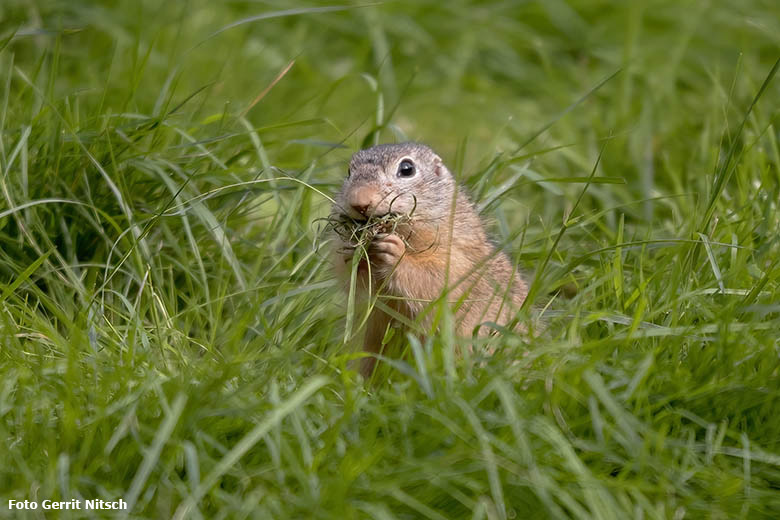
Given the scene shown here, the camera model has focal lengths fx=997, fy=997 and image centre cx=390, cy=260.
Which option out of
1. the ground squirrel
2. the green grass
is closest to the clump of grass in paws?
the ground squirrel

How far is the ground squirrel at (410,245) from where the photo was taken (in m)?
3.93

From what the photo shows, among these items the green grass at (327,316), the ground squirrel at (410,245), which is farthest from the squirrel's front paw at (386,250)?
the green grass at (327,316)

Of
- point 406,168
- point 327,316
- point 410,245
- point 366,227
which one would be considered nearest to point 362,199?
point 366,227

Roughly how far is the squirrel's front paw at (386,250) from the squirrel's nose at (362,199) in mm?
124

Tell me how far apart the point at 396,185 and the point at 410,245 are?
10.2 inches

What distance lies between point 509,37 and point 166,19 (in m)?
2.53

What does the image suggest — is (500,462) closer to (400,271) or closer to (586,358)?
(586,358)

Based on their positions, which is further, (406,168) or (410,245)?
(406,168)

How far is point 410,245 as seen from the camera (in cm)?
411

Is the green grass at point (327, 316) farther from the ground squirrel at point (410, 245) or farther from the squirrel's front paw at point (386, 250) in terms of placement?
the squirrel's front paw at point (386, 250)

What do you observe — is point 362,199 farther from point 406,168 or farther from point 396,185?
point 406,168

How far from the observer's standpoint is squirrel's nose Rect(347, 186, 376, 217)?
12.8 feet

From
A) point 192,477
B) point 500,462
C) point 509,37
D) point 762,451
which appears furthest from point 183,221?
point 509,37

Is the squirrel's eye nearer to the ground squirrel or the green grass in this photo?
the ground squirrel
